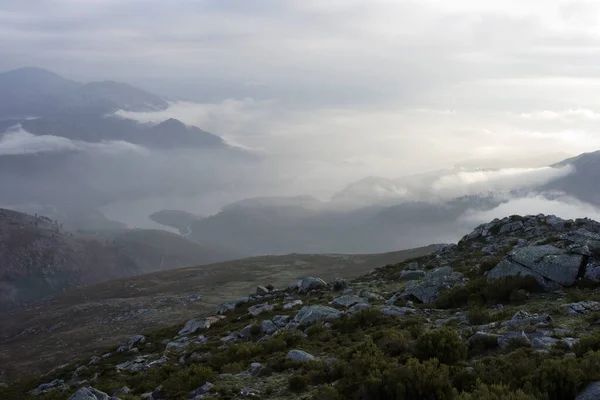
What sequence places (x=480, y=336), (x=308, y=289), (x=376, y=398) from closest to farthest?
1. (x=376, y=398)
2. (x=480, y=336)
3. (x=308, y=289)

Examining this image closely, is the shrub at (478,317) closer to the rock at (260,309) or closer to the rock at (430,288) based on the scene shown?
the rock at (430,288)

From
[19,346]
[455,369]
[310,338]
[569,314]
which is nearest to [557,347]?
[455,369]

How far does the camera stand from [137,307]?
9812 cm

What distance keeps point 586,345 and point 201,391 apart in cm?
1286

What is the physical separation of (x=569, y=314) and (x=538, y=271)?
6380mm

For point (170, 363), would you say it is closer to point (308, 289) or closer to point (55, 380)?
point (55, 380)

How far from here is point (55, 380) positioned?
1114 inches

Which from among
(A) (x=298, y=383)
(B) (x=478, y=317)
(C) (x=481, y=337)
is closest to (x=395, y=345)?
(C) (x=481, y=337)

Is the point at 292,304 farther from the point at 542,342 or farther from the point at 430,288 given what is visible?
the point at 542,342

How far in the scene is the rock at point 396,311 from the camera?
21.5 meters

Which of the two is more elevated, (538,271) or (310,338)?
(538,271)

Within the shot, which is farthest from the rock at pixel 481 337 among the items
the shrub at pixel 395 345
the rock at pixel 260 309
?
the rock at pixel 260 309

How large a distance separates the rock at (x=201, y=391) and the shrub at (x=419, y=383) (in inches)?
270

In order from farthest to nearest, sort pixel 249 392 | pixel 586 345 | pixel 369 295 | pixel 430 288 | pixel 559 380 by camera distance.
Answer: pixel 369 295 → pixel 430 288 → pixel 249 392 → pixel 586 345 → pixel 559 380
